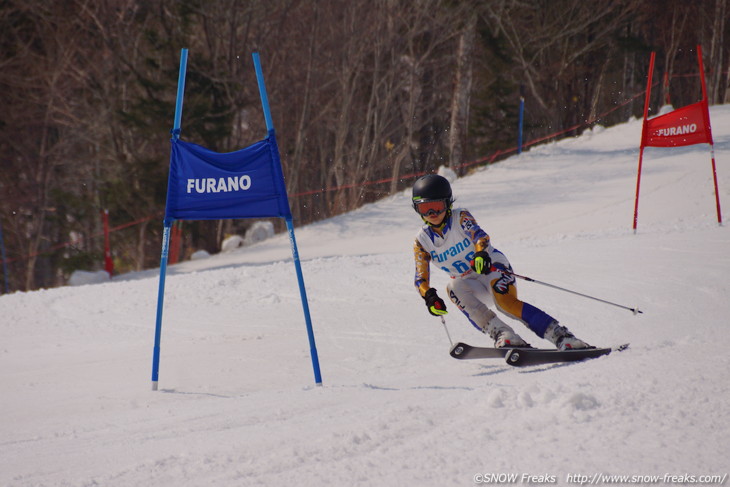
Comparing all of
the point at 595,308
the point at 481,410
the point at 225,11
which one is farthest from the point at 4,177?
the point at 481,410

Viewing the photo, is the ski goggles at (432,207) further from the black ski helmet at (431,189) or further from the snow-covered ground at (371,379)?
the snow-covered ground at (371,379)

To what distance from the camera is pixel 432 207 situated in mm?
4820

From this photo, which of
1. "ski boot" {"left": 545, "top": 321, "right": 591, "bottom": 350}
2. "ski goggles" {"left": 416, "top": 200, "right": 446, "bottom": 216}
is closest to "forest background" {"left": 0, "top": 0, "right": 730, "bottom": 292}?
"ski goggles" {"left": 416, "top": 200, "right": 446, "bottom": 216}

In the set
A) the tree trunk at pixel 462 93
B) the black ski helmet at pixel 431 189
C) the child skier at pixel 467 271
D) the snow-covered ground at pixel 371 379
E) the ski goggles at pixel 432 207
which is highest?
the tree trunk at pixel 462 93

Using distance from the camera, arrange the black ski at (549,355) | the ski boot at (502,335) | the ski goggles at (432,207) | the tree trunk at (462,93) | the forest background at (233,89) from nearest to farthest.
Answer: the black ski at (549,355) → the ski boot at (502,335) → the ski goggles at (432,207) → the forest background at (233,89) → the tree trunk at (462,93)

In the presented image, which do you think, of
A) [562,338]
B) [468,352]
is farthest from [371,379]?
[562,338]

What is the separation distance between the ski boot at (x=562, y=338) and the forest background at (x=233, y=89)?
40.8 ft

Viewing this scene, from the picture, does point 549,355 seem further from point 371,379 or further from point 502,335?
point 371,379

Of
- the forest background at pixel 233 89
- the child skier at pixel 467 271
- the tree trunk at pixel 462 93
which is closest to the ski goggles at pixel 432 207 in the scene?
the child skier at pixel 467 271

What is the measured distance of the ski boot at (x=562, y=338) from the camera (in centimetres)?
453

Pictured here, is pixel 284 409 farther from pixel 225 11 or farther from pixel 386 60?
pixel 386 60

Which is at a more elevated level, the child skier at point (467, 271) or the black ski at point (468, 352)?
the child skier at point (467, 271)

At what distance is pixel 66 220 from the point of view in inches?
832

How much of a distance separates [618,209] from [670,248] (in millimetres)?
4632
